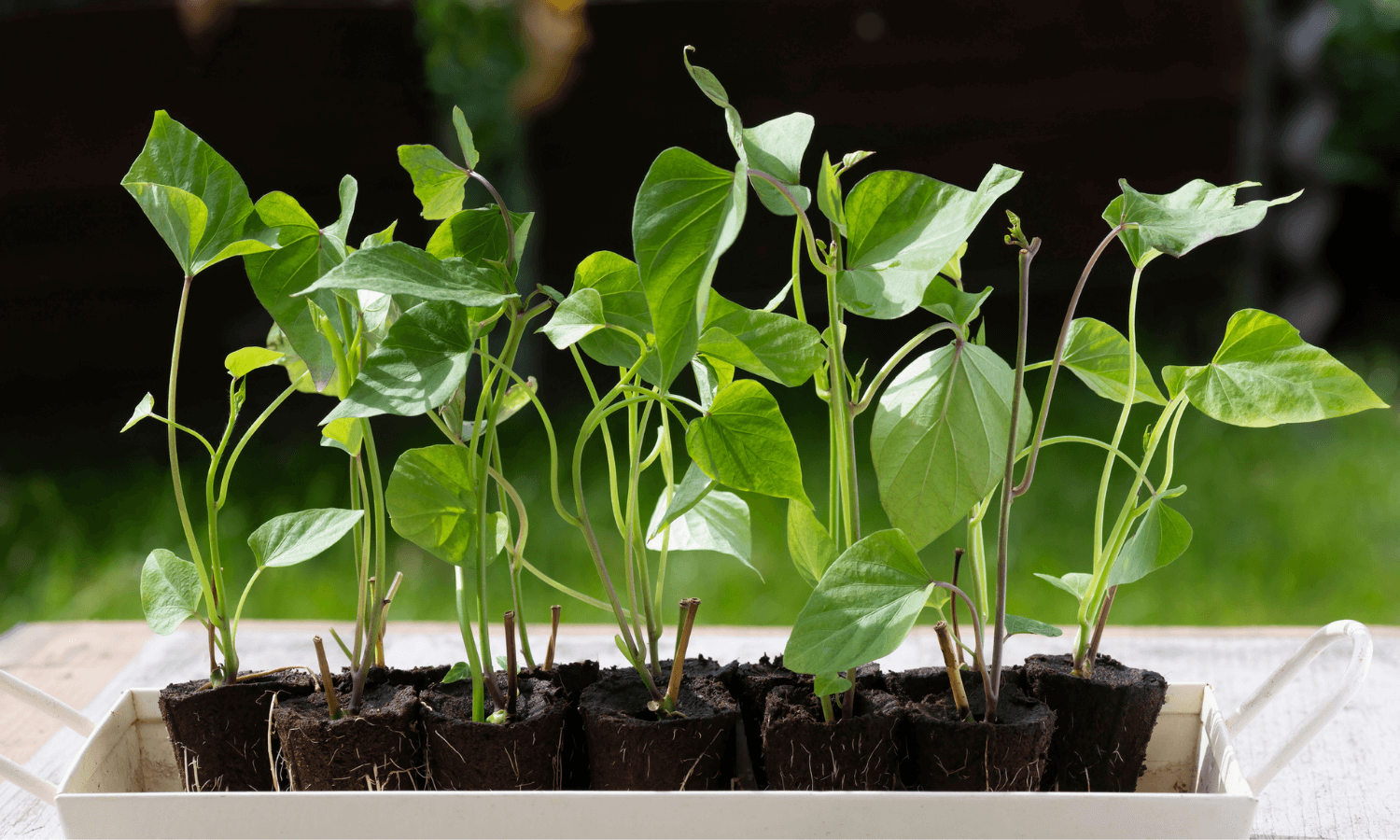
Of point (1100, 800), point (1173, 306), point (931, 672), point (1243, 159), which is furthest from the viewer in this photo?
point (1173, 306)

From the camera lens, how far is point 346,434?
44 cm

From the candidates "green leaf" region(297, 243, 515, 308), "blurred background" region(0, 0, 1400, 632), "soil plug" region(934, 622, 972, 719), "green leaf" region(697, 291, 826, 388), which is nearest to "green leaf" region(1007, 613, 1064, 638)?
"soil plug" region(934, 622, 972, 719)

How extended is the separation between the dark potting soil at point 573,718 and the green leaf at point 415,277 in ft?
0.62

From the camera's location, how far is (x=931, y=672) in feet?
1.56

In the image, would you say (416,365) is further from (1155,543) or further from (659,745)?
(1155,543)

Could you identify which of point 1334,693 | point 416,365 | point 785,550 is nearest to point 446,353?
point 416,365

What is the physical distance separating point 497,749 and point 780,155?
0.84ft

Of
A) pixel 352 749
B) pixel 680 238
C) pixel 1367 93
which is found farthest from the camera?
pixel 1367 93

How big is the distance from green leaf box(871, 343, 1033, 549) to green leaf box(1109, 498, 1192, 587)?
0.22ft

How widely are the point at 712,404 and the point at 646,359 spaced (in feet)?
0.10

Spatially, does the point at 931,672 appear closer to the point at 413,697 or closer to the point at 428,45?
the point at 413,697

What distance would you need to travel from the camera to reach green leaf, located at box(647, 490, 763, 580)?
475 mm

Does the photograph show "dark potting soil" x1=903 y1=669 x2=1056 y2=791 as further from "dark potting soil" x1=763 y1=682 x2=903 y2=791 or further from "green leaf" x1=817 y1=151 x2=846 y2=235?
"green leaf" x1=817 y1=151 x2=846 y2=235

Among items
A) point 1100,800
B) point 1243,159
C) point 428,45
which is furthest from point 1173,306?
point 1100,800
